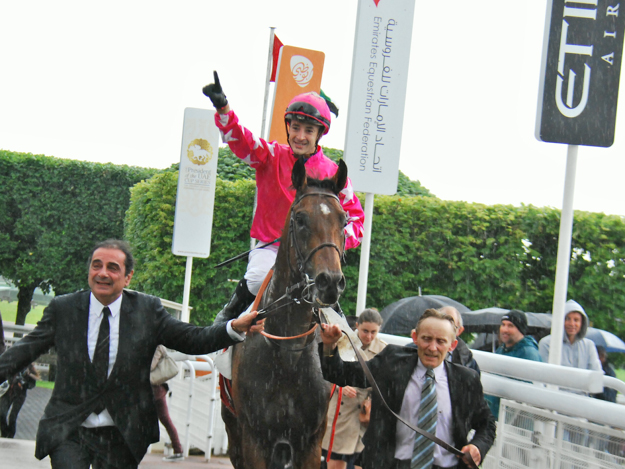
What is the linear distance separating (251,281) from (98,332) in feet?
4.02

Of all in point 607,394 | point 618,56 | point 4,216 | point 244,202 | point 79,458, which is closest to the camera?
point 79,458

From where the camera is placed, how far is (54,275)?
59.5ft

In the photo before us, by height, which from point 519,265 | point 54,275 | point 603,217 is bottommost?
point 54,275

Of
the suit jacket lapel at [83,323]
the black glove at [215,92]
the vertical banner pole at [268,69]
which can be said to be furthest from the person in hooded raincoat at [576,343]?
the vertical banner pole at [268,69]

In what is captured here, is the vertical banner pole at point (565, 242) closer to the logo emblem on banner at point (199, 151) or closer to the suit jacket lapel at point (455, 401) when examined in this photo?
the suit jacket lapel at point (455, 401)

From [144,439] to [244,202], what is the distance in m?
9.88

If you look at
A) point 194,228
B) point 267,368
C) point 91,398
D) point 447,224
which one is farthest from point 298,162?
point 447,224

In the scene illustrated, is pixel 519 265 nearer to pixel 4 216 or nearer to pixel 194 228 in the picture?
pixel 194 228

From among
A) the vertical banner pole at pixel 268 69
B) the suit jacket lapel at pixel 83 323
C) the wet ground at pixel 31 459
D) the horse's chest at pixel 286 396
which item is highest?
the vertical banner pole at pixel 268 69

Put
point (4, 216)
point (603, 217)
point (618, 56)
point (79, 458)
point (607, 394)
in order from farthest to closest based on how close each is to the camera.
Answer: point (4, 216) → point (603, 217) → point (618, 56) → point (607, 394) → point (79, 458)

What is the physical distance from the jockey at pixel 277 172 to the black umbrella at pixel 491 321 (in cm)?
560

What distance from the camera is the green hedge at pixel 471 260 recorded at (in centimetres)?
1117

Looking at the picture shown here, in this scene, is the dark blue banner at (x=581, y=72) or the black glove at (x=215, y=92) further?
the dark blue banner at (x=581, y=72)

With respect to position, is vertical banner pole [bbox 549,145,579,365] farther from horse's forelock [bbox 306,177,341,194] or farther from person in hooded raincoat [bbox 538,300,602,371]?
horse's forelock [bbox 306,177,341,194]
